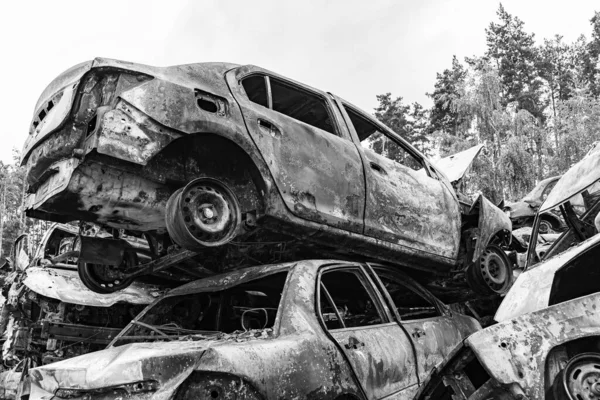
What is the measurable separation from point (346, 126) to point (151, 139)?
2.32 metres

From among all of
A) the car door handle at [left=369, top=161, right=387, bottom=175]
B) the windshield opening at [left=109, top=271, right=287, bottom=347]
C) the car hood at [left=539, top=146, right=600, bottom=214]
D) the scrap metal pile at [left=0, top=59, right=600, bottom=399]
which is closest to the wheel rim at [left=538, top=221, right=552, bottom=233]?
A: the scrap metal pile at [left=0, top=59, right=600, bottom=399]

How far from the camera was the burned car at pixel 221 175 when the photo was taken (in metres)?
4.02

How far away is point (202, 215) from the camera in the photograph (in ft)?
13.6

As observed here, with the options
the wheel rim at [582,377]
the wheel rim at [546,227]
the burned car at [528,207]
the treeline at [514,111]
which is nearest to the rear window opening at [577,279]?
the wheel rim at [582,377]

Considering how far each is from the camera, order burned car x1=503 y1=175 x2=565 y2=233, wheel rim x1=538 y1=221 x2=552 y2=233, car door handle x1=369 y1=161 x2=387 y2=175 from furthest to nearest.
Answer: burned car x1=503 y1=175 x2=565 y2=233 → wheel rim x1=538 y1=221 x2=552 y2=233 → car door handle x1=369 y1=161 x2=387 y2=175

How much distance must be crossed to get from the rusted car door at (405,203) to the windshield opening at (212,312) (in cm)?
143

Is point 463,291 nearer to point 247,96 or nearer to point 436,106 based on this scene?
point 247,96

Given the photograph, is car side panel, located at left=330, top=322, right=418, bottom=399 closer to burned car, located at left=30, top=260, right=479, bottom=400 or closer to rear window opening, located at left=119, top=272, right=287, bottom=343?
burned car, located at left=30, top=260, right=479, bottom=400

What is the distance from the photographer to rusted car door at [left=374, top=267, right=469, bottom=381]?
3.63m

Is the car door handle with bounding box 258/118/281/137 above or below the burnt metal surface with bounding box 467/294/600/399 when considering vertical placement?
above

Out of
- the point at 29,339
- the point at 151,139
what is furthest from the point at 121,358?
the point at 29,339

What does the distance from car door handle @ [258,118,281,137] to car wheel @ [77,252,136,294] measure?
209 cm

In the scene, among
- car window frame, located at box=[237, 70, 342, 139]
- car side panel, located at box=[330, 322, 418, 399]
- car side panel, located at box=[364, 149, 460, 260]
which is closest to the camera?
car side panel, located at box=[330, 322, 418, 399]

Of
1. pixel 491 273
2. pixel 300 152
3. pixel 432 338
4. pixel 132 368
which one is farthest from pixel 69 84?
pixel 491 273
